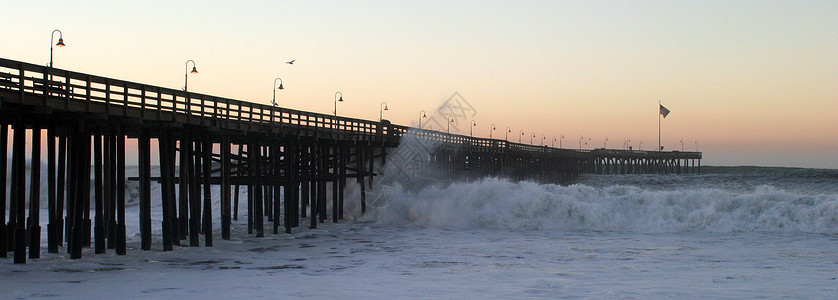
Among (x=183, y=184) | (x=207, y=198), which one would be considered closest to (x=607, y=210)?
(x=207, y=198)

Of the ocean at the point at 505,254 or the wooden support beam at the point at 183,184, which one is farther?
the wooden support beam at the point at 183,184

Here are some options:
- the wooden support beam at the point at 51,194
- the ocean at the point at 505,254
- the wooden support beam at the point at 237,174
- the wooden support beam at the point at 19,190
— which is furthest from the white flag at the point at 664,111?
the wooden support beam at the point at 19,190

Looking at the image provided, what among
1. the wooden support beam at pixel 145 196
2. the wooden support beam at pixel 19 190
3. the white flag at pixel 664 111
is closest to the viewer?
the wooden support beam at pixel 19 190

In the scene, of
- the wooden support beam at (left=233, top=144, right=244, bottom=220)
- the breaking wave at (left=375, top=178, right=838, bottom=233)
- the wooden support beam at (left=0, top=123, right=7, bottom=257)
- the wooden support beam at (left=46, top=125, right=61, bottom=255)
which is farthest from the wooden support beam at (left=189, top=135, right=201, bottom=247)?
the breaking wave at (left=375, top=178, right=838, bottom=233)

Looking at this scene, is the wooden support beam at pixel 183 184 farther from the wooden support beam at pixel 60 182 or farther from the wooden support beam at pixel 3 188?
the wooden support beam at pixel 3 188

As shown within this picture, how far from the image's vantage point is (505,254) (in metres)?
26.6

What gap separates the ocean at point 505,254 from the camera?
715 inches

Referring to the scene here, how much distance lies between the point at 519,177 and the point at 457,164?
19468 millimetres

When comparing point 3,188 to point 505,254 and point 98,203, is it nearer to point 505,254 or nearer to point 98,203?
point 98,203

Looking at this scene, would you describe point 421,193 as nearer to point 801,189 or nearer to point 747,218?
point 747,218

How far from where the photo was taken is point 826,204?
38.4 meters

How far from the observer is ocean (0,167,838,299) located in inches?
715

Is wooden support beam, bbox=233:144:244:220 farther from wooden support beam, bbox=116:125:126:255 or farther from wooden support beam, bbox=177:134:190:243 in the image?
wooden support beam, bbox=116:125:126:255

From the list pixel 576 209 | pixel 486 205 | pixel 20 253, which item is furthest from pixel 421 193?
pixel 20 253
